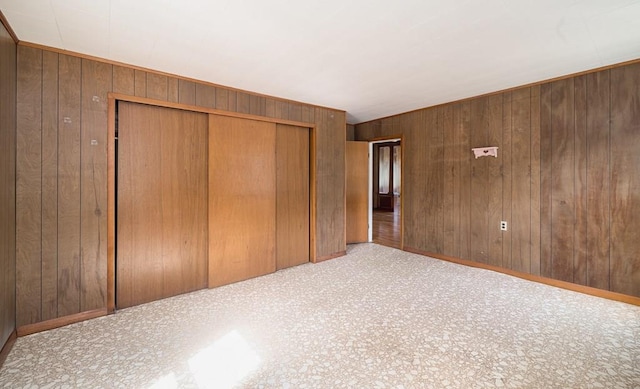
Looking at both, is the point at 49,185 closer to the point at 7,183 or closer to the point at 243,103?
the point at 7,183

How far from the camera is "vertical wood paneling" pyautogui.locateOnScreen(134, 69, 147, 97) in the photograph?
2666 millimetres

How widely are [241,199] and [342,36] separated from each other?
7.21 ft

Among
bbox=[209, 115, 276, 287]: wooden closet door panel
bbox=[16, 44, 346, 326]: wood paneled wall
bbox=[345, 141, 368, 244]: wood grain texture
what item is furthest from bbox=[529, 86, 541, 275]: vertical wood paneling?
bbox=[16, 44, 346, 326]: wood paneled wall

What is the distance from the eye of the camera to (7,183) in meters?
2.02

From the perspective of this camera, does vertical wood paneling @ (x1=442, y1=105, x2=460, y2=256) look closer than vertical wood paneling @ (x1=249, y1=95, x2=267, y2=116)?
No

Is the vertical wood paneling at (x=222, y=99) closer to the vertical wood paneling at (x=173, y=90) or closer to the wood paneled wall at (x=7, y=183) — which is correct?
the vertical wood paneling at (x=173, y=90)

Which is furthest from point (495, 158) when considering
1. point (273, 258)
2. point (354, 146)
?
point (273, 258)

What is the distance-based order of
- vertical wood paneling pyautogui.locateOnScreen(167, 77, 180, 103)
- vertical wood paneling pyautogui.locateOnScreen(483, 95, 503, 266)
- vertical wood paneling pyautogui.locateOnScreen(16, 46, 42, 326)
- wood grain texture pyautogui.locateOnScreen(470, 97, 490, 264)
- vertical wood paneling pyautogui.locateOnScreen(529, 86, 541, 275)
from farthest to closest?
wood grain texture pyautogui.locateOnScreen(470, 97, 490, 264) → vertical wood paneling pyautogui.locateOnScreen(483, 95, 503, 266) → vertical wood paneling pyautogui.locateOnScreen(529, 86, 541, 275) → vertical wood paneling pyautogui.locateOnScreen(167, 77, 180, 103) → vertical wood paneling pyautogui.locateOnScreen(16, 46, 42, 326)

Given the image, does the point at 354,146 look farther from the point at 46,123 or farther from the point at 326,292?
the point at 46,123

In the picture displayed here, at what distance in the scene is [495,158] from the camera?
3.70 metres

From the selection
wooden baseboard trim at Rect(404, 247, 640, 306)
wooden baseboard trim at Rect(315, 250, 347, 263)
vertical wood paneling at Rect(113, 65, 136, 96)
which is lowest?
wooden baseboard trim at Rect(404, 247, 640, 306)

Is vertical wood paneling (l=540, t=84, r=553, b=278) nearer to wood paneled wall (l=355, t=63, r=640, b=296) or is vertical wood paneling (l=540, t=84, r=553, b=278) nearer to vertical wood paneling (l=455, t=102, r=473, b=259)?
wood paneled wall (l=355, t=63, r=640, b=296)

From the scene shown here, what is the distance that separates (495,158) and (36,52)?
200 inches

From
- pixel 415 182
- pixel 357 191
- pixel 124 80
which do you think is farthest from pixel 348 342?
pixel 357 191
